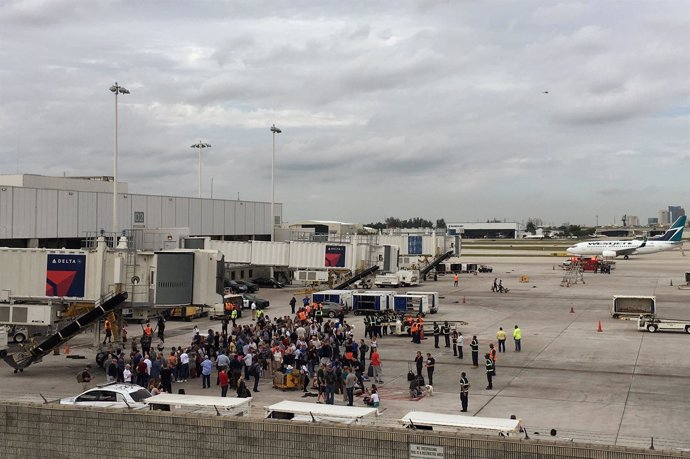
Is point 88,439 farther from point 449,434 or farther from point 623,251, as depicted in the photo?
point 623,251

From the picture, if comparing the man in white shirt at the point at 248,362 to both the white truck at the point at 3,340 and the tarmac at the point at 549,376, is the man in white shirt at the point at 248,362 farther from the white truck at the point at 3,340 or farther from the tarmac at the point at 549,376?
the white truck at the point at 3,340

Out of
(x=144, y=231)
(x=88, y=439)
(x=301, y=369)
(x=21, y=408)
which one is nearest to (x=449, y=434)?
(x=88, y=439)

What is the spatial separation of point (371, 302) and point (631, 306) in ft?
53.6

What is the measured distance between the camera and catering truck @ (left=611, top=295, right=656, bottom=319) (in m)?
45.3

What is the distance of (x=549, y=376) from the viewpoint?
27703mm

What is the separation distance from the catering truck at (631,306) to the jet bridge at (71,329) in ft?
101

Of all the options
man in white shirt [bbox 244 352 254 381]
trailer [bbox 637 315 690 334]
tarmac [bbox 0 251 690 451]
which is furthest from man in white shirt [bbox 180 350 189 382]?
trailer [bbox 637 315 690 334]

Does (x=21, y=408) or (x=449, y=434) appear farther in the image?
(x=21, y=408)

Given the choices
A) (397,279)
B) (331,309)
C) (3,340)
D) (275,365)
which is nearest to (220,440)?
(275,365)

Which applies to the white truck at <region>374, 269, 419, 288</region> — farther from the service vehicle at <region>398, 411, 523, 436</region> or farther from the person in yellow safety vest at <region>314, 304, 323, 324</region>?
the service vehicle at <region>398, 411, 523, 436</region>

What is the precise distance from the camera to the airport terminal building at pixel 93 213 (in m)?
50.2

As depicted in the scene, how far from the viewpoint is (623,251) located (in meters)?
116

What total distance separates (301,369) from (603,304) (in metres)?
34.9

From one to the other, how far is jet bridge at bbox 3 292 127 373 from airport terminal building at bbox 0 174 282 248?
22.2 metres
